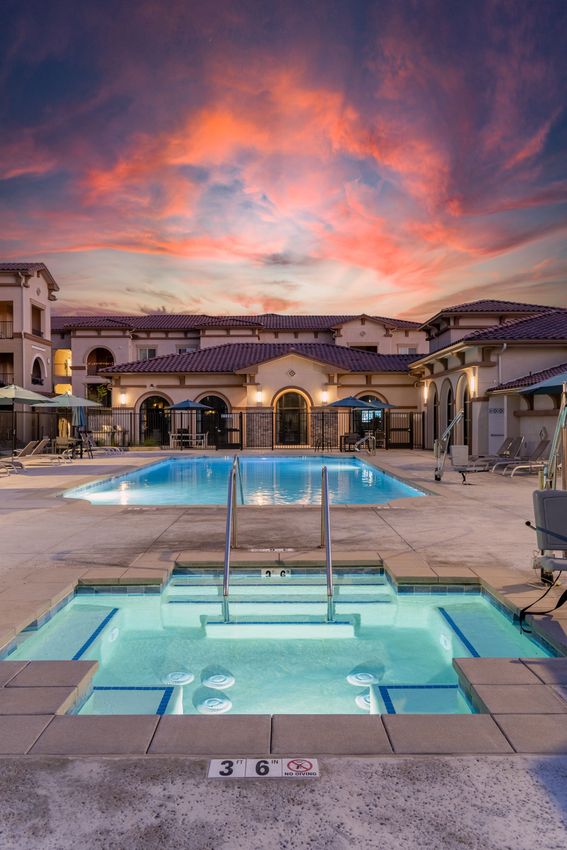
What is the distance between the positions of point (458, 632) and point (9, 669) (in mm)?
3519

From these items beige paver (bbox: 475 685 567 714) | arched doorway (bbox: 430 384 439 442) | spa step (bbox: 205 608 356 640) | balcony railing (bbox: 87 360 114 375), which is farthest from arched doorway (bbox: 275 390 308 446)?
beige paver (bbox: 475 685 567 714)

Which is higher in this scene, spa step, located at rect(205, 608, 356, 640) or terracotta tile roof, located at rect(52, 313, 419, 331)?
terracotta tile roof, located at rect(52, 313, 419, 331)

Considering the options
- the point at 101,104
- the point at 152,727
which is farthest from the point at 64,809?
the point at 101,104

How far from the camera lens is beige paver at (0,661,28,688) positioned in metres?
3.42

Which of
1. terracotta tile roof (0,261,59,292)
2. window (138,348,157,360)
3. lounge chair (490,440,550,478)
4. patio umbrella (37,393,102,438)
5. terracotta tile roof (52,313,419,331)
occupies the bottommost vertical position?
lounge chair (490,440,550,478)

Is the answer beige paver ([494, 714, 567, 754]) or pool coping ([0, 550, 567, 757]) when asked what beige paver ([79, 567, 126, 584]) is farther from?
beige paver ([494, 714, 567, 754])

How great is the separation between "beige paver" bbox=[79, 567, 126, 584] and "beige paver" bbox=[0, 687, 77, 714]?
2.36 m

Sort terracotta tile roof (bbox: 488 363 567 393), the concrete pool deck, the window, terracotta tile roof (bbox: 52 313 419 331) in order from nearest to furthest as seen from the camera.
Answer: the concrete pool deck < terracotta tile roof (bbox: 488 363 567 393) < terracotta tile roof (bbox: 52 313 419 331) < the window

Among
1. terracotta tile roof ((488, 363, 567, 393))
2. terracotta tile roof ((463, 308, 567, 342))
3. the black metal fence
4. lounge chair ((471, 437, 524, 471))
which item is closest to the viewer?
lounge chair ((471, 437, 524, 471))

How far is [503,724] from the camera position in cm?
291

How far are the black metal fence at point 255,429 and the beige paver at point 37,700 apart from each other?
1003 inches

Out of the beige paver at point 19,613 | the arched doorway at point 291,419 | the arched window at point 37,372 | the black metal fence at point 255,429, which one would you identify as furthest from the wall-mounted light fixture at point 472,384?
the arched window at point 37,372

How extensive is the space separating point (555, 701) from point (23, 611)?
153 inches

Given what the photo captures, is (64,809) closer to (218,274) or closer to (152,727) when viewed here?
(152,727)
